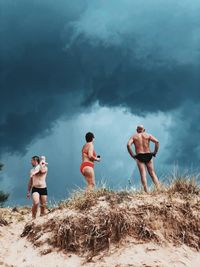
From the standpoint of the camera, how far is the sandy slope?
11.1 meters

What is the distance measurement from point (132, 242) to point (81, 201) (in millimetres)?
2181

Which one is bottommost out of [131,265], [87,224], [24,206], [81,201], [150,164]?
[131,265]

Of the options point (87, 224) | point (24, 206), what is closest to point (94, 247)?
point (87, 224)

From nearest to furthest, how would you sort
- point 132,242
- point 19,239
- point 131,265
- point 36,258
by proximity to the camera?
point 131,265
point 132,242
point 36,258
point 19,239

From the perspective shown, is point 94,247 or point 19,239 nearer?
point 94,247

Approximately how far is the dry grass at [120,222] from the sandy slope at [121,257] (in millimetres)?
237

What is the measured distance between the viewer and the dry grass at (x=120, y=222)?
12023 millimetres

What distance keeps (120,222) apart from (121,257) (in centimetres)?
108

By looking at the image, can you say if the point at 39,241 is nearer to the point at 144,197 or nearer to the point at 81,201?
the point at 81,201

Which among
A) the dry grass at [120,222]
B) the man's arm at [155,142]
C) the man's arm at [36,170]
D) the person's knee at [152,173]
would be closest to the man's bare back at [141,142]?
the man's arm at [155,142]

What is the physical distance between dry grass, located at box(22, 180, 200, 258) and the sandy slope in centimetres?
24

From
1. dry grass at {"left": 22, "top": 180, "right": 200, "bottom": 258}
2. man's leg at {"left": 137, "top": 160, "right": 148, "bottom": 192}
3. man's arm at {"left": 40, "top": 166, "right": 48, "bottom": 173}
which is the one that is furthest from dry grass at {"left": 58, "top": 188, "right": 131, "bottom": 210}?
man's arm at {"left": 40, "top": 166, "right": 48, "bottom": 173}

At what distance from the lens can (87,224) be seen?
40.8 ft

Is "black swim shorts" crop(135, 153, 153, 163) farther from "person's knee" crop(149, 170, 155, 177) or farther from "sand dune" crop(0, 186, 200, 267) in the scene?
"sand dune" crop(0, 186, 200, 267)
